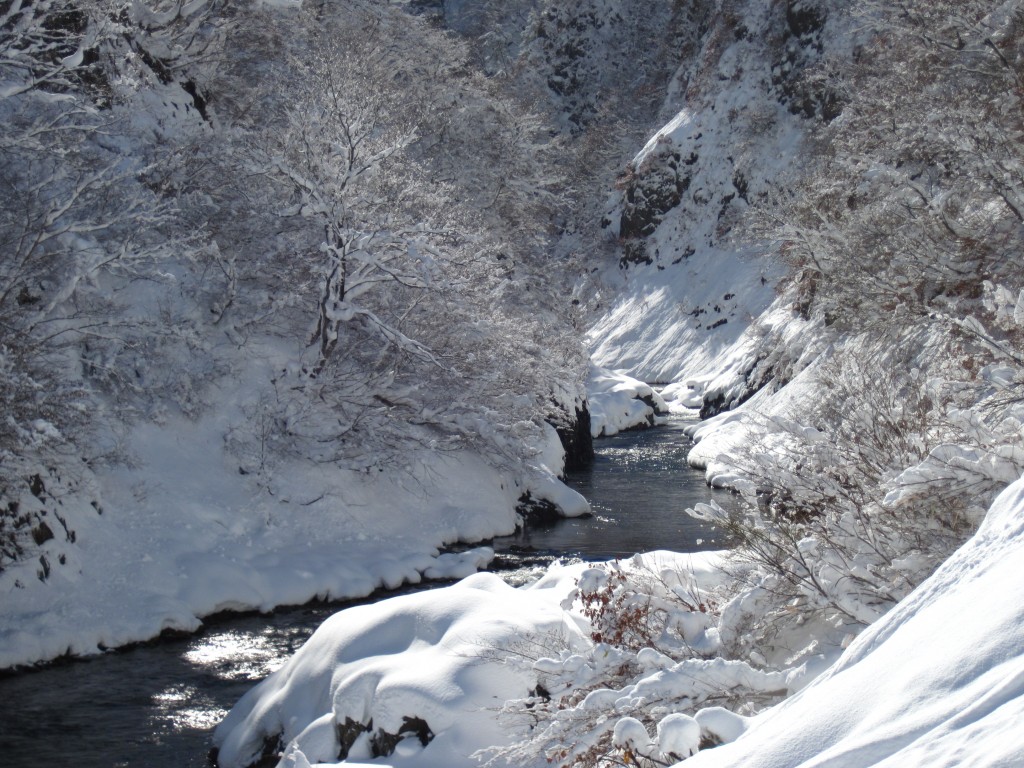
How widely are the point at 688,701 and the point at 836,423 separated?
4.48 metres

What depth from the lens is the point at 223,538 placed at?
44.2ft

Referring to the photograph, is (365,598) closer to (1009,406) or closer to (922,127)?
(1009,406)

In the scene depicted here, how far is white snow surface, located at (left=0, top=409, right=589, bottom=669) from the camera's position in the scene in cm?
1113

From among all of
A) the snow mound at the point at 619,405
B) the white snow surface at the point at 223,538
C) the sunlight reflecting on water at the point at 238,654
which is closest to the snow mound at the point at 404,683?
the sunlight reflecting on water at the point at 238,654

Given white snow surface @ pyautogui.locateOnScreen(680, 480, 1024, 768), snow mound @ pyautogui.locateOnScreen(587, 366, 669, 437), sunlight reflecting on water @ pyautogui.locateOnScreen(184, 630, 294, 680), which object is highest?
white snow surface @ pyautogui.locateOnScreen(680, 480, 1024, 768)

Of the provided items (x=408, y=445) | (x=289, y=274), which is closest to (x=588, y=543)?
(x=408, y=445)

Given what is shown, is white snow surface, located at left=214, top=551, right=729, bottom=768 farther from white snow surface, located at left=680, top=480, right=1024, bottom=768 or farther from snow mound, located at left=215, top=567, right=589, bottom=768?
white snow surface, located at left=680, top=480, right=1024, bottom=768

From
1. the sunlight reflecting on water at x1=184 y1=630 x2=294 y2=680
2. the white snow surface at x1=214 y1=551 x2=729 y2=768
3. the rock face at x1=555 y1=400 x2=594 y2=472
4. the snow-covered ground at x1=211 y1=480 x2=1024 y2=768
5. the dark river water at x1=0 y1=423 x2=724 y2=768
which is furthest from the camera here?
the rock face at x1=555 y1=400 x2=594 y2=472

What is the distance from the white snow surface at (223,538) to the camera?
1113 centimetres

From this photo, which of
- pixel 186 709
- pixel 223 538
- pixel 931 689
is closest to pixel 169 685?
pixel 186 709

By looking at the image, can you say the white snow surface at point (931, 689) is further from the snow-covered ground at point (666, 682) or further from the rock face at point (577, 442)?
the rock face at point (577, 442)

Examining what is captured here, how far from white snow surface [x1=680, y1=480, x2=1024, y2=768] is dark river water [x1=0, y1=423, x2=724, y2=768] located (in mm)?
6291

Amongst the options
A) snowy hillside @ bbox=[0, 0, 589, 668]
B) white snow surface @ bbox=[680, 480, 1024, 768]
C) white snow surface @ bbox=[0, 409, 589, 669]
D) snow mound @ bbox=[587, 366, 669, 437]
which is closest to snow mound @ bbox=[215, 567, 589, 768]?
white snow surface @ bbox=[680, 480, 1024, 768]

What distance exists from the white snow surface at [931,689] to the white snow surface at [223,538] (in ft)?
31.2
